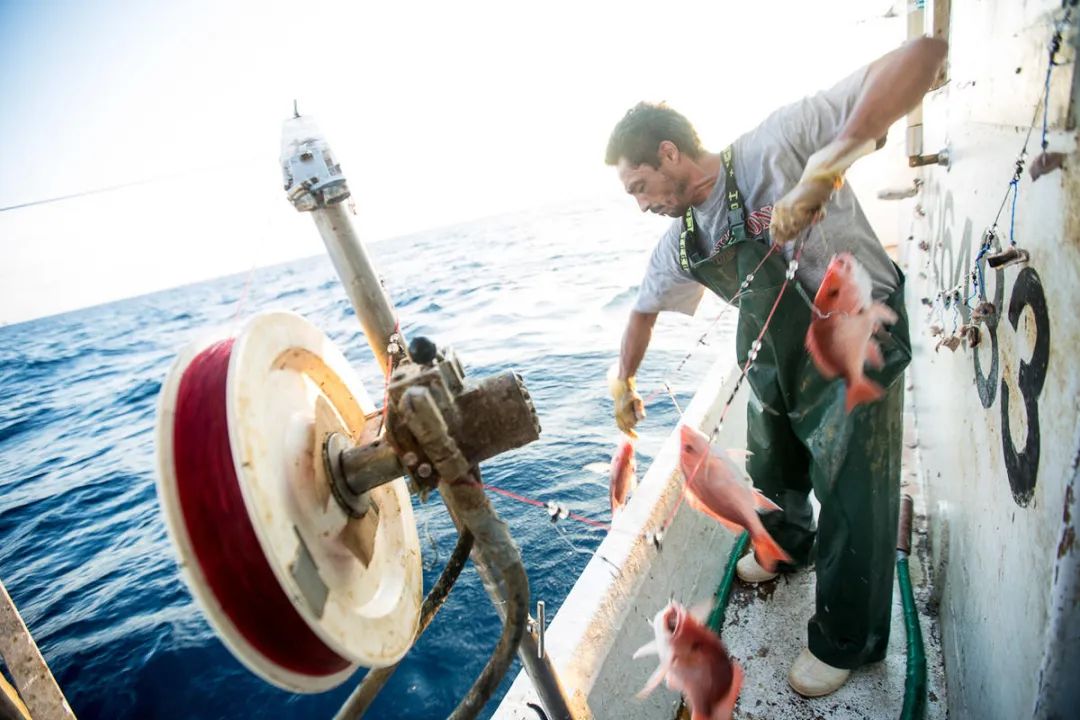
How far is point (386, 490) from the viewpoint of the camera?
189 cm

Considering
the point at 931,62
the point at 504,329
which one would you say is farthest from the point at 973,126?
the point at 504,329

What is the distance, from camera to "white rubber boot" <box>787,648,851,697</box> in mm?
2527

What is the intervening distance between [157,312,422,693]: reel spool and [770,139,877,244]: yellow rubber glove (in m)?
1.65

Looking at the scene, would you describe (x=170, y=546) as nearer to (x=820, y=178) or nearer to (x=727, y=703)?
(x=727, y=703)

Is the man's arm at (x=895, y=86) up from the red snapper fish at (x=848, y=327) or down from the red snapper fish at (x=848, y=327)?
up

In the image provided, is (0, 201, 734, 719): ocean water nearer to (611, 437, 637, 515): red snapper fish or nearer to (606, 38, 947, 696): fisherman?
(606, 38, 947, 696): fisherman

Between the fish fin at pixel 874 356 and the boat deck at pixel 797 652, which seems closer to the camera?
the fish fin at pixel 874 356

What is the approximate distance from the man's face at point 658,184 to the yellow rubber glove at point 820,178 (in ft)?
2.12

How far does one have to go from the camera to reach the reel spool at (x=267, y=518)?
1.09m

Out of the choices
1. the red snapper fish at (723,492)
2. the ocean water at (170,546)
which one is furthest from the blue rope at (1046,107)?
the red snapper fish at (723,492)

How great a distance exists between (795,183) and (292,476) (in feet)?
7.07

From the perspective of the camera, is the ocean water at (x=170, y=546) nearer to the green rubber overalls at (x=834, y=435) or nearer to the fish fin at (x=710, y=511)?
the green rubber overalls at (x=834, y=435)

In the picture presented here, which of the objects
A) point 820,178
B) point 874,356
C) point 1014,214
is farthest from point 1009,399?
point 820,178

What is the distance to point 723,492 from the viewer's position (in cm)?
261
